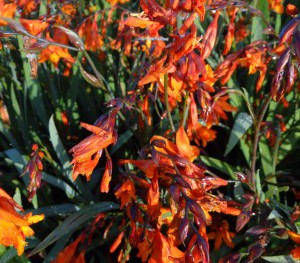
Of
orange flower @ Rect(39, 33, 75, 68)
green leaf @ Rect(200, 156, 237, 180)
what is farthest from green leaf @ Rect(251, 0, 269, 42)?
orange flower @ Rect(39, 33, 75, 68)

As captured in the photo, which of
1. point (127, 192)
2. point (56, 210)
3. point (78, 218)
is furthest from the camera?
point (56, 210)

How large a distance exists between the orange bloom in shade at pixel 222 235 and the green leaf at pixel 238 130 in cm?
26

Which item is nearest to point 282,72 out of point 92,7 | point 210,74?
point 210,74

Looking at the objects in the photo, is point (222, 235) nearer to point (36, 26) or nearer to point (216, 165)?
point (216, 165)

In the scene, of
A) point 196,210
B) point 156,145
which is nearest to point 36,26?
point 156,145

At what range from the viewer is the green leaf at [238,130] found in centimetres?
161

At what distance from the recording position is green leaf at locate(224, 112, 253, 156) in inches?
63.3

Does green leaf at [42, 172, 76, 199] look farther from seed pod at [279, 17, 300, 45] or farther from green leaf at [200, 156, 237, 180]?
seed pod at [279, 17, 300, 45]

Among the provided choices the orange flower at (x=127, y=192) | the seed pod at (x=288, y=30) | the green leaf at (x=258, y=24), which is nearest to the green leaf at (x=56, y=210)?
the orange flower at (x=127, y=192)

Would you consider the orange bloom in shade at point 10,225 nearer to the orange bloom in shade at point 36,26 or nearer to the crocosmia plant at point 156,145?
the crocosmia plant at point 156,145

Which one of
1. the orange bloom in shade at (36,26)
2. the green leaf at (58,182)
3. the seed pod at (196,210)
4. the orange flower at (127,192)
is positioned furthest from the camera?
the orange bloom in shade at (36,26)

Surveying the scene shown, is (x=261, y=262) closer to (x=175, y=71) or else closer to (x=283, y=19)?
(x=175, y=71)

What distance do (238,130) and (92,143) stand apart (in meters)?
0.74

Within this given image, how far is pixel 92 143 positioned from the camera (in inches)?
40.9
